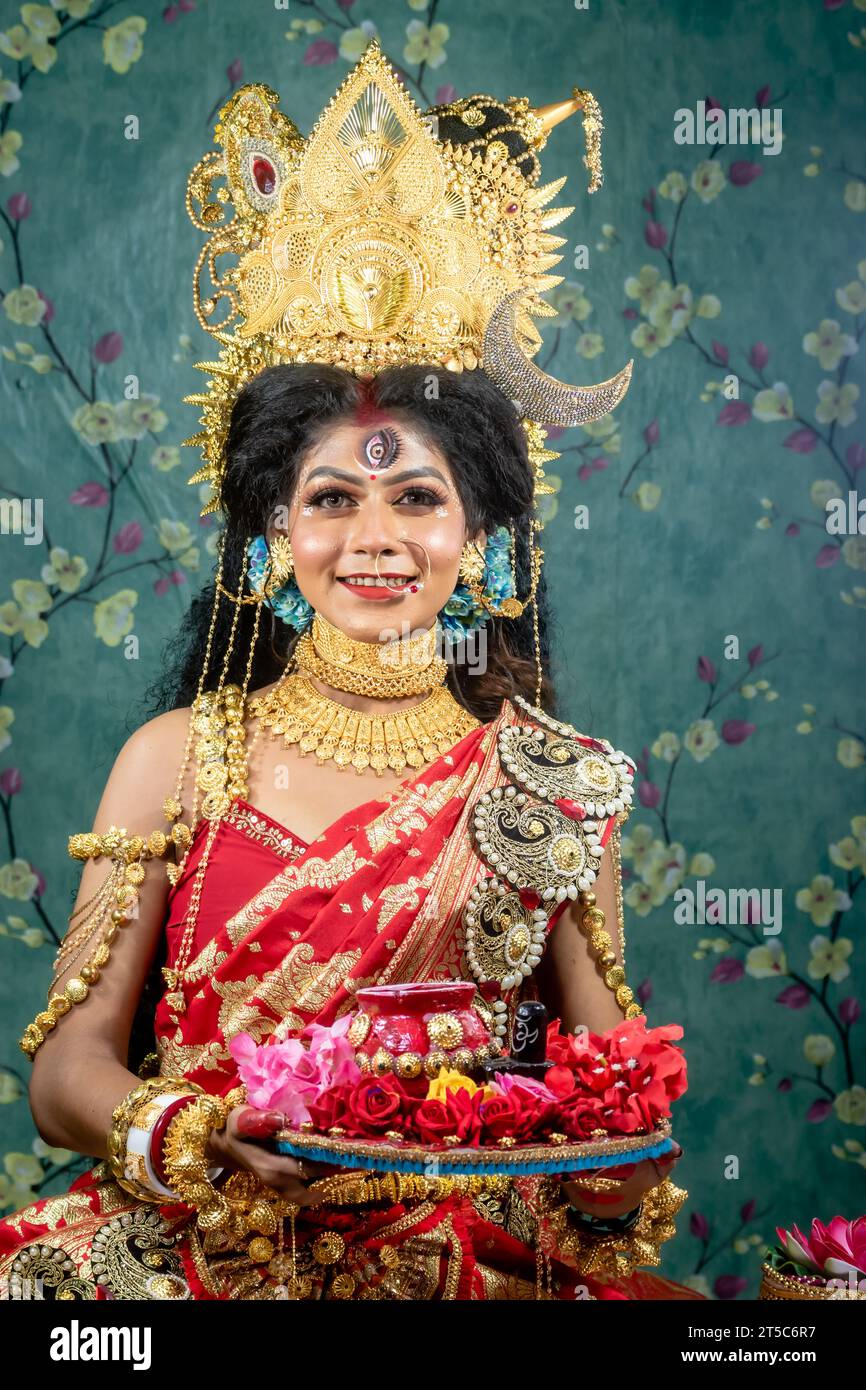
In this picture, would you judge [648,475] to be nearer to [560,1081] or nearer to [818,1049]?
[818,1049]

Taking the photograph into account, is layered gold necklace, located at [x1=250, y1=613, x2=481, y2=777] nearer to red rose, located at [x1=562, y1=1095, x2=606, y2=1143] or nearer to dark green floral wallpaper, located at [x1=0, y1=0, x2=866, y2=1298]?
dark green floral wallpaper, located at [x1=0, y1=0, x2=866, y2=1298]

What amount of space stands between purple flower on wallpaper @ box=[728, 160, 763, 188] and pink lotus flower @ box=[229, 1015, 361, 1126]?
195 cm

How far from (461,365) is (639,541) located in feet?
2.82

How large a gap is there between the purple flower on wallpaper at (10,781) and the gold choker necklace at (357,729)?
703 millimetres

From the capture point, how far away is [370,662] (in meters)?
2.87

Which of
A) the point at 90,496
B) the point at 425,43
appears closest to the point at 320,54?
the point at 425,43

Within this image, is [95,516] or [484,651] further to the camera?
[95,516]

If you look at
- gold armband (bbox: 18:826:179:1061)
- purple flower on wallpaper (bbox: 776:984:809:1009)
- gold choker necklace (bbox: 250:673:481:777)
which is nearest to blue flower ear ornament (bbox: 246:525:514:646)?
gold choker necklace (bbox: 250:673:481:777)

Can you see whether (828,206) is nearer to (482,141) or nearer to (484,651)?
(482,141)

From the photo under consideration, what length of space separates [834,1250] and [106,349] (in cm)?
205

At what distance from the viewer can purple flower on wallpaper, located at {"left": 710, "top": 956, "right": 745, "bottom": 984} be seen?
3.60m

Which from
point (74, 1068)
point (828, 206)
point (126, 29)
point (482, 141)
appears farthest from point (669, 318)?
point (74, 1068)

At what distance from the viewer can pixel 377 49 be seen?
282 cm

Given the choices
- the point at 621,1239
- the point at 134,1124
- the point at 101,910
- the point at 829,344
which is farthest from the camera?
the point at 829,344
